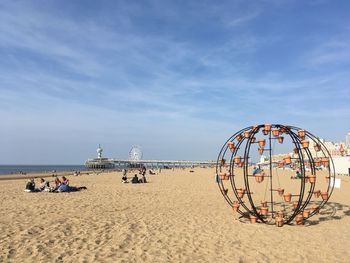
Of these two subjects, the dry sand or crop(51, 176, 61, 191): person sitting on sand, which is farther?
crop(51, 176, 61, 191): person sitting on sand

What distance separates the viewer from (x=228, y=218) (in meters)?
11.6

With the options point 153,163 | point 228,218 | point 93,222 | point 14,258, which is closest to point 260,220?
point 228,218

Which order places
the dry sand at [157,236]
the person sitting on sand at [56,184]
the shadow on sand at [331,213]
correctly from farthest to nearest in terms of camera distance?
the person sitting on sand at [56,184] < the shadow on sand at [331,213] < the dry sand at [157,236]

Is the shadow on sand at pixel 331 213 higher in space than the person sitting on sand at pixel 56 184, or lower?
lower

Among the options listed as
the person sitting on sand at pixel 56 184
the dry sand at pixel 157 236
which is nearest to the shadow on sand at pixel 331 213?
the dry sand at pixel 157 236

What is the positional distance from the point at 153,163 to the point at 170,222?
162 meters

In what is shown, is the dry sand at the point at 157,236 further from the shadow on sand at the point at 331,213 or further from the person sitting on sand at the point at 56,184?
the person sitting on sand at the point at 56,184

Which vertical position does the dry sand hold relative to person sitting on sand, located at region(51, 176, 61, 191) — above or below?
below

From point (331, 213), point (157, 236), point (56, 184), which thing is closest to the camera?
point (157, 236)

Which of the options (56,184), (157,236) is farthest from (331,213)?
(56,184)

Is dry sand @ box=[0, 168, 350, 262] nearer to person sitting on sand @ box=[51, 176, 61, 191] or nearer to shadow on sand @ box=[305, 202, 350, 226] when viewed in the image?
shadow on sand @ box=[305, 202, 350, 226]

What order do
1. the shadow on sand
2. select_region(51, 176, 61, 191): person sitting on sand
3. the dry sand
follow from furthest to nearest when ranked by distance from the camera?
1. select_region(51, 176, 61, 191): person sitting on sand
2. the shadow on sand
3. the dry sand

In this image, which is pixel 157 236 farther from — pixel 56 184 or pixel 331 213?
pixel 56 184

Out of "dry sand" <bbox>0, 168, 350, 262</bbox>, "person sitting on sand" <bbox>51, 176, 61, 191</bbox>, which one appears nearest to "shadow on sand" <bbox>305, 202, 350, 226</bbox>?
"dry sand" <bbox>0, 168, 350, 262</bbox>
